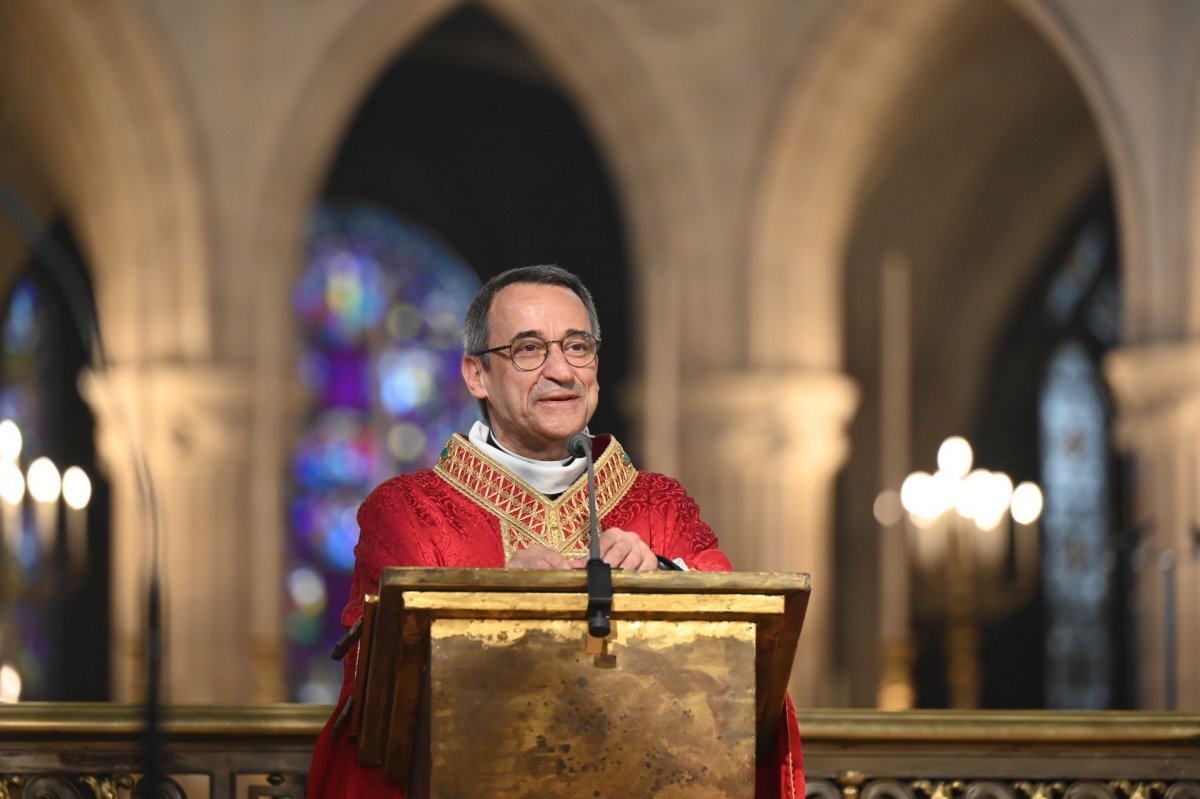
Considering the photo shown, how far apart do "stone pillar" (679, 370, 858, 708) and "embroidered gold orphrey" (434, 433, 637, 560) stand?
945 cm

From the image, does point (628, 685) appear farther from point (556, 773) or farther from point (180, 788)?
point (180, 788)

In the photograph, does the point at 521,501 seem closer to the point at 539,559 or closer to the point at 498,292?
the point at 498,292

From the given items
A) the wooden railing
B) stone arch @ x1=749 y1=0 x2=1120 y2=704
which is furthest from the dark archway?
the wooden railing

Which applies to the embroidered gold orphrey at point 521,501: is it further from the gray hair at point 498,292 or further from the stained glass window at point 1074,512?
the stained glass window at point 1074,512

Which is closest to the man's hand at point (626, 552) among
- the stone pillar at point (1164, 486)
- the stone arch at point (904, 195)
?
the stone pillar at point (1164, 486)

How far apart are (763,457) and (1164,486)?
2.66 meters

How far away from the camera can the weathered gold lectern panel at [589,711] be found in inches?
131

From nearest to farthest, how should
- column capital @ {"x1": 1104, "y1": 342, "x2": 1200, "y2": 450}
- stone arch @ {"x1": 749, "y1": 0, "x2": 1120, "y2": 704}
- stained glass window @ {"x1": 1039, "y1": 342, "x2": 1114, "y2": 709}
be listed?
1. column capital @ {"x1": 1104, "y1": 342, "x2": 1200, "y2": 450}
2. stone arch @ {"x1": 749, "y1": 0, "x2": 1120, "y2": 704}
3. stained glass window @ {"x1": 1039, "y1": 342, "x2": 1114, "y2": 709}

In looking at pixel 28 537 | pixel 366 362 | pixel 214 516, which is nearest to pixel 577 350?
pixel 214 516

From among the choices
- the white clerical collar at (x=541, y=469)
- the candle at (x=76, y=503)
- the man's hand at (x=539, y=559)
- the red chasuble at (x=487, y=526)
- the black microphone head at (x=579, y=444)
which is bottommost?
the man's hand at (x=539, y=559)

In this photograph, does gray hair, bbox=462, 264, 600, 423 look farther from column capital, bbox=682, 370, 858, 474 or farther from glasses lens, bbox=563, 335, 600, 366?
column capital, bbox=682, 370, 858, 474

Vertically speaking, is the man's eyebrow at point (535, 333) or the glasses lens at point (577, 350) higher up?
the man's eyebrow at point (535, 333)

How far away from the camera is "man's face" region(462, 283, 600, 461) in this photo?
3.84 m

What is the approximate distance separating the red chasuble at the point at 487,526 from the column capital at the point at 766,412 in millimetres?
9390
